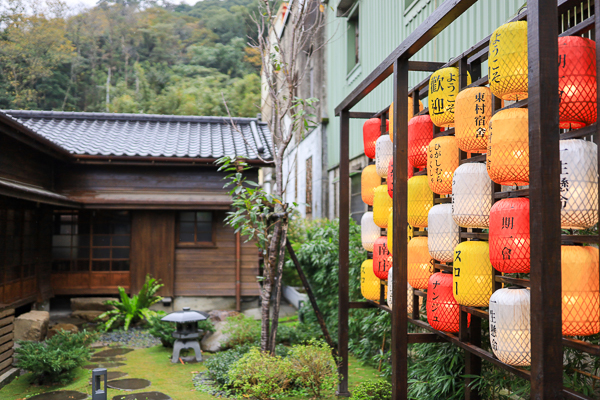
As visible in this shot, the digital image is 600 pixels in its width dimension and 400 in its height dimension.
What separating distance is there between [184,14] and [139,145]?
2486cm

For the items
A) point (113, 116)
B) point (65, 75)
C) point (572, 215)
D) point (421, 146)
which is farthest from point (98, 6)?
point (572, 215)

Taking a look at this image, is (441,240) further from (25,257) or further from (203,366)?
(25,257)

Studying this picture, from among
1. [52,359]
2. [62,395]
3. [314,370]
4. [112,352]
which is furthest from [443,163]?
[112,352]

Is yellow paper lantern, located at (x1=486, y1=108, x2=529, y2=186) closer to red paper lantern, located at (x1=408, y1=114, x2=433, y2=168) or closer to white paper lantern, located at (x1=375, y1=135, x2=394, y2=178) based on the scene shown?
red paper lantern, located at (x1=408, y1=114, x2=433, y2=168)

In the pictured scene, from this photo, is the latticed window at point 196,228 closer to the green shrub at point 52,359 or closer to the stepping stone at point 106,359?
the stepping stone at point 106,359

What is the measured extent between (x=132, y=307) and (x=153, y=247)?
1.70m

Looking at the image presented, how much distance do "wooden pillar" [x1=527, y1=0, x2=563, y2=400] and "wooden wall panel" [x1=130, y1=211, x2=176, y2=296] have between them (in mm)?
10495

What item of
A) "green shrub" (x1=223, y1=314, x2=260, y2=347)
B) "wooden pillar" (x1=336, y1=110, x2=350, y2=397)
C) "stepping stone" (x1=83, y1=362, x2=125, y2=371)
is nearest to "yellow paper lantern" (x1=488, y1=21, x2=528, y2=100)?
"wooden pillar" (x1=336, y1=110, x2=350, y2=397)

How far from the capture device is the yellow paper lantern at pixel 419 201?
4336 mm

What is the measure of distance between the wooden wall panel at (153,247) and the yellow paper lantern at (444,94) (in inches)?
357

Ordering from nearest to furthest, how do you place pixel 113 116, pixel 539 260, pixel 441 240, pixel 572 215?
pixel 539 260 → pixel 572 215 → pixel 441 240 → pixel 113 116

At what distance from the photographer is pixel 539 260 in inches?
91.4

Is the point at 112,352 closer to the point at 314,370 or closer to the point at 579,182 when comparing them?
the point at 314,370

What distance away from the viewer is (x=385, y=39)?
9.28 m
